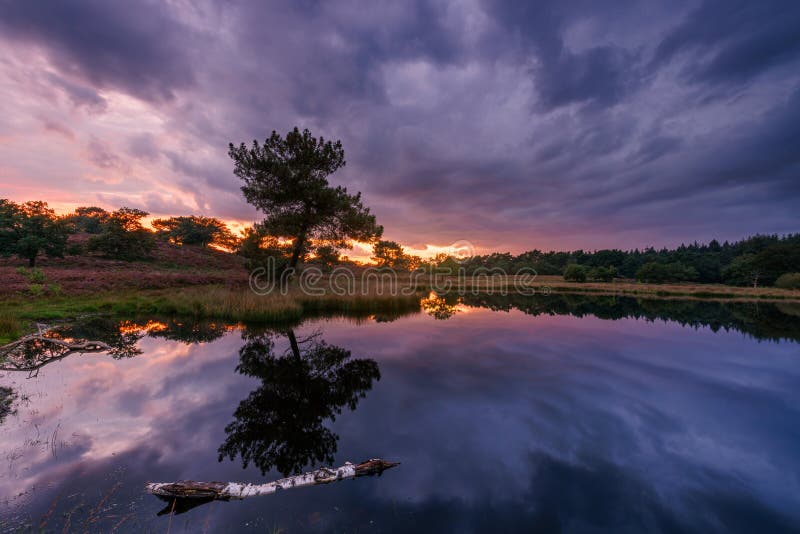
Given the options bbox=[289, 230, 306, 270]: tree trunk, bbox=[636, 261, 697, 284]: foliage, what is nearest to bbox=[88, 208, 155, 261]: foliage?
bbox=[289, 230, 306, 270]: tree trunk

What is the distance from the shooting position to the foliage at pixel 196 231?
61.3m

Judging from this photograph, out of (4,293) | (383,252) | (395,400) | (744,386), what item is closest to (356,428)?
(395,400)

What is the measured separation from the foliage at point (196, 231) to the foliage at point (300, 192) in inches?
1709

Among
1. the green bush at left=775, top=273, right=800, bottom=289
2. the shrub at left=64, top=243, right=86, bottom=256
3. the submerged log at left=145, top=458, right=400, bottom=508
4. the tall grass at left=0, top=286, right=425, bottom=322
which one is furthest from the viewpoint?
the green bush at left=775, top=273, right=800, bottom=289

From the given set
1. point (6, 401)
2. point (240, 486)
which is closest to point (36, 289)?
point (6, 401)

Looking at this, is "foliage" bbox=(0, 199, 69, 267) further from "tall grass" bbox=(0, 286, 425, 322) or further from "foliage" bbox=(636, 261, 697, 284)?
"foliage" bbox=(636, 261, 697, 284)

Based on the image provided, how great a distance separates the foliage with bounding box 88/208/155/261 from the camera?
36688 mm

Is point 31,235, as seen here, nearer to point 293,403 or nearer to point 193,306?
point 193,306

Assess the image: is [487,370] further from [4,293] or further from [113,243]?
[113,243]

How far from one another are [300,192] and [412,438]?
2028 centimetres

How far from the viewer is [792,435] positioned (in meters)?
5.89

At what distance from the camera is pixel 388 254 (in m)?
87.1

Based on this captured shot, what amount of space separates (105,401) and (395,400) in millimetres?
6742

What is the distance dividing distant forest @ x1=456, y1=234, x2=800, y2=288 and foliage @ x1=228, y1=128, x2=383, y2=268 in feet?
229
